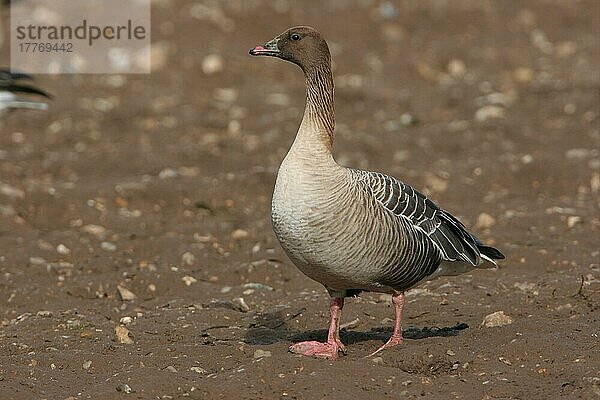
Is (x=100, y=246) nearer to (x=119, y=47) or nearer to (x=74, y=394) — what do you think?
(x=74, y=394)

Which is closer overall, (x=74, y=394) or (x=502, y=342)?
(x=74, y=394)

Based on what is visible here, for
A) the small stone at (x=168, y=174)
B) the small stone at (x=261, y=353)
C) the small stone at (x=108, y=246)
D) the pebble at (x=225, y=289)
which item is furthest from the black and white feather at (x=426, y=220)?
the small stone at (x=168, y=174)

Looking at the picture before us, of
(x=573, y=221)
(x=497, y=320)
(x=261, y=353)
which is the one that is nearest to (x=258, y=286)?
(x=261, y=353)

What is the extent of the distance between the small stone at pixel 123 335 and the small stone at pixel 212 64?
852 cm

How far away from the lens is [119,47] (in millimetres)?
15719

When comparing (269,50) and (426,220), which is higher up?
(269,50)

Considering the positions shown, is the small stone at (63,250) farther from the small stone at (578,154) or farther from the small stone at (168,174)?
the small stone at (578,154)

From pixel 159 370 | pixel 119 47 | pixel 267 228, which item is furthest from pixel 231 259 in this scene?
pixel 119 47

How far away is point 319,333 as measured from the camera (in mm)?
7227

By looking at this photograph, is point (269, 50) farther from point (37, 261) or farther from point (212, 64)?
point (212, 64)

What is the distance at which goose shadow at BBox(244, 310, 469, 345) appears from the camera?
695 cm

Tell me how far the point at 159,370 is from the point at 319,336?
1.33m

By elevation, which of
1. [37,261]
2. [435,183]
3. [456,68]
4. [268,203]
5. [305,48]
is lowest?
[37,261]

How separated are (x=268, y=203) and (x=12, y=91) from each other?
3462 millimetres
